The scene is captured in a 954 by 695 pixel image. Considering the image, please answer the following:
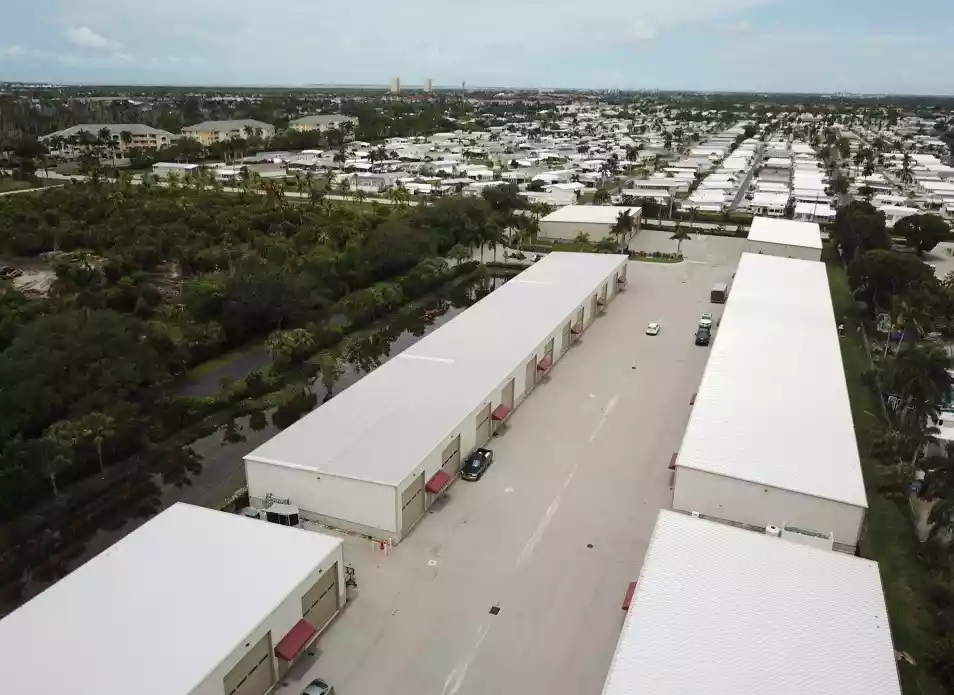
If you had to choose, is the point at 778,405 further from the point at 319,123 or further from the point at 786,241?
the point at 319,123

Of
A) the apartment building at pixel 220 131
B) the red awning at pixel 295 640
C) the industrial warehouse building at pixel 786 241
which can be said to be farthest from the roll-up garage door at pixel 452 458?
the apartment building at pixel 220 131

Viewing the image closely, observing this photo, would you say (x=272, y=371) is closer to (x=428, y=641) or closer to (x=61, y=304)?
(x=61, y=304)

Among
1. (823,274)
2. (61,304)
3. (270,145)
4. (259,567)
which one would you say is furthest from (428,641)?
(270,145)

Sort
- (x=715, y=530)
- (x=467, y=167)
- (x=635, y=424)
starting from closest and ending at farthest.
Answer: (x=715, y=530)
(x=635, y=424)
(x=467, y=167)

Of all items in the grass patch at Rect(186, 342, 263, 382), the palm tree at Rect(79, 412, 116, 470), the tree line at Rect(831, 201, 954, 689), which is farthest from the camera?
the grass patch at Rect(186, 342, 263, 382)

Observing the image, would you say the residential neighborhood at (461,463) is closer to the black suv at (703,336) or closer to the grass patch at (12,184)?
the black suv at (703,336)

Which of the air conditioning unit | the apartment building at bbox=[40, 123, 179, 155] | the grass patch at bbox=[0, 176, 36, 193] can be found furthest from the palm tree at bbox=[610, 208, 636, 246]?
the apartment building at bbox=[40, 123, 179, 155]

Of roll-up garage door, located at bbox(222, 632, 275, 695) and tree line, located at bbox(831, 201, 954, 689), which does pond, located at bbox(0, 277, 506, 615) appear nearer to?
roll-up garage door, located at bbox(222, 632, 275, 695)
